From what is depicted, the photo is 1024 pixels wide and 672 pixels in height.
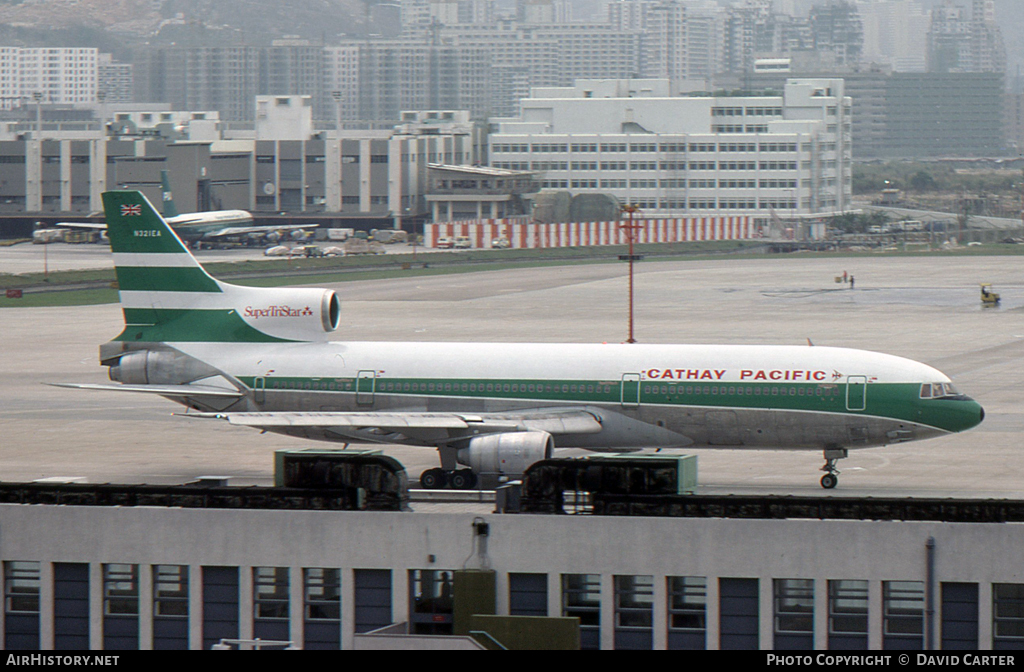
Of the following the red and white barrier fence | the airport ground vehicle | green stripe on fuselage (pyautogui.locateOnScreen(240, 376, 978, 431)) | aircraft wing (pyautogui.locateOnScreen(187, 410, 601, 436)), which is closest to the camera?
green stripe on fuselage (pyautogui.locateOnScreen(240, 376, 978, 431))

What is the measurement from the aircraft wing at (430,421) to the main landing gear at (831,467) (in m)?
7.55

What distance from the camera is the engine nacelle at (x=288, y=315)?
4941 centimetres

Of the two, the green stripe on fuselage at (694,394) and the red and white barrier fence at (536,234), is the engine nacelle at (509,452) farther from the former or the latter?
the red and white barrier fence at (536,234)

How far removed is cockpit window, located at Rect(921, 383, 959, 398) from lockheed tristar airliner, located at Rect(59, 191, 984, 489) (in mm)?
45

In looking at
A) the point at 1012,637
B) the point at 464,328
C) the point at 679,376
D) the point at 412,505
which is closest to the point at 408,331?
the point at 464,328

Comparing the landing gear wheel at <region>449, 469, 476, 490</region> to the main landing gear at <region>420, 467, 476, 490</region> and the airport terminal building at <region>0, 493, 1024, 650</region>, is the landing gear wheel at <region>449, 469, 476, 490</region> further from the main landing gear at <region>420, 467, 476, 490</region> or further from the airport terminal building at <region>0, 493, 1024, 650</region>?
the airport terminal building at <region>0, 493, 1024, 650</region>

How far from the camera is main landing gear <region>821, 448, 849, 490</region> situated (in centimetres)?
4497

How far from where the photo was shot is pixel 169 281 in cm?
5025

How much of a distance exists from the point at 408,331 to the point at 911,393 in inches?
2210

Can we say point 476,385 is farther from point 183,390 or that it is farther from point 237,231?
point 237,231

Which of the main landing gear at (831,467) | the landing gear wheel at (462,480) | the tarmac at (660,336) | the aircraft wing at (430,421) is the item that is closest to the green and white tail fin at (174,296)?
the tarmac at (660,336)

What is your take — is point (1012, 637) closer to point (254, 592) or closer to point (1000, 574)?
point (1000, 574)

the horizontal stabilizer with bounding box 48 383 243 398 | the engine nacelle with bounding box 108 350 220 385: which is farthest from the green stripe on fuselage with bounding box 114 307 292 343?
the horizontal stabilizer with bounding box 48 383 243 398

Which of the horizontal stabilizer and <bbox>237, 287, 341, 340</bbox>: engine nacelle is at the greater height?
<bbox>237, 287, 341, 340</bbox>: engine nacelle
